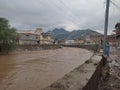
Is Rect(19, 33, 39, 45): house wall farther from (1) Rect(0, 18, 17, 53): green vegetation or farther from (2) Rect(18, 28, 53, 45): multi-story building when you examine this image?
(1) Rect(0, 18, 17, 53): green vegetation

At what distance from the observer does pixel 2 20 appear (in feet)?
153

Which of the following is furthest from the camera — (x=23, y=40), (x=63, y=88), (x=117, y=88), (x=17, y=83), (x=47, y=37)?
(x=47, y=37)

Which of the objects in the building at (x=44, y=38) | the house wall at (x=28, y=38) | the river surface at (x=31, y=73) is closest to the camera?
the river surface at (x=31, y=73)

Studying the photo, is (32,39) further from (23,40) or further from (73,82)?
(73,82)

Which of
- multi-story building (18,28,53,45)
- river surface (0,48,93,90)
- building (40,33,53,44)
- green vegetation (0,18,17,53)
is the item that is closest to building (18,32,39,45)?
multi-story building (18,28,53,45)

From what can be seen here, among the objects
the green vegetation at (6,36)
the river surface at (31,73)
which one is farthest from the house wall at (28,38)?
the river surface at (31,73)

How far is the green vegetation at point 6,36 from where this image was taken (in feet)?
149

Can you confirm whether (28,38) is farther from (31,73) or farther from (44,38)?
(31,73)

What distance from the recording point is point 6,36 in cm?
4534

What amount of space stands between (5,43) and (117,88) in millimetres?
39540

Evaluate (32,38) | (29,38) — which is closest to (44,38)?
(32,38)

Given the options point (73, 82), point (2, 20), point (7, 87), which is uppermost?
point (2, 20)

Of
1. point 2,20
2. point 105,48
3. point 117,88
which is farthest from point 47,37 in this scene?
point 117,88

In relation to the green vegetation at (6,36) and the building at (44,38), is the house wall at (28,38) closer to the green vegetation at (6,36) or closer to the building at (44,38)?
the building at (44,38)
